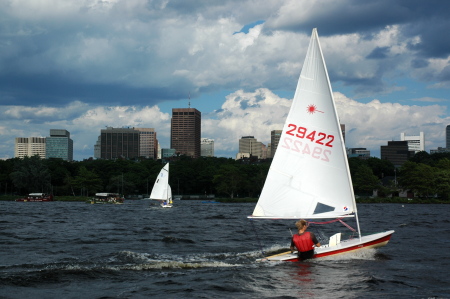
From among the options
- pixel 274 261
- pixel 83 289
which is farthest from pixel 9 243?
pixel 274 261

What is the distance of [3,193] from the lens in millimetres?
166875

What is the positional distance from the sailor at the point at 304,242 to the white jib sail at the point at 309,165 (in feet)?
2.12

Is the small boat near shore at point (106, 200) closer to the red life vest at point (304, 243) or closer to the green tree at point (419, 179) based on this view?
the green tree at point (419, 179)

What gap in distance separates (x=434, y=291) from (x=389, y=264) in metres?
5.59

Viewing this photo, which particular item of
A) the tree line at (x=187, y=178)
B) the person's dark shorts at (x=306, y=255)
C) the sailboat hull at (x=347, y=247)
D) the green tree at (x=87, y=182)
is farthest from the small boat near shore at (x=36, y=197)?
the person's dark shorts at (x=306, y=255)

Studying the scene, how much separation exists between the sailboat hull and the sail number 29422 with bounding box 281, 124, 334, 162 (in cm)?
366

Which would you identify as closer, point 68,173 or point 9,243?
point 9,243

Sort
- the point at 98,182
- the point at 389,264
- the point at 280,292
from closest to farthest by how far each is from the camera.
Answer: the point at 280,292, the point at 389,264, the point at 98,182

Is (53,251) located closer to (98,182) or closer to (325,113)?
(325,113)

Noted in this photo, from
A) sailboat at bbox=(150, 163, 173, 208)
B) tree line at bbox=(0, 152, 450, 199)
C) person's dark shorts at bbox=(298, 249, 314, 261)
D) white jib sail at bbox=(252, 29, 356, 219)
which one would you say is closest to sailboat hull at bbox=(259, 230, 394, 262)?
person's dark shorts at bbox=(298, 249, 314, 261)

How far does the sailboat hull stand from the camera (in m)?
21.9

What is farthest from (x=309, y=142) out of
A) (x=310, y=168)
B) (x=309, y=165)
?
(x=310, y=168)

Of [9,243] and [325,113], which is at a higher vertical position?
[325,113]

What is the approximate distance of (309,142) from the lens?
22.0 m
